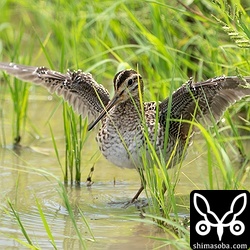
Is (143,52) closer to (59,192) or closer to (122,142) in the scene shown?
(122,142)

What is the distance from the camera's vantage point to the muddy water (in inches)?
207

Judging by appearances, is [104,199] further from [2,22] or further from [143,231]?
[2,22]

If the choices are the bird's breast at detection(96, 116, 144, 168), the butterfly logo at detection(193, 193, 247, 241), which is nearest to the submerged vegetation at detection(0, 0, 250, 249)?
the bird's breast at detection(96, 116, 144, 168)

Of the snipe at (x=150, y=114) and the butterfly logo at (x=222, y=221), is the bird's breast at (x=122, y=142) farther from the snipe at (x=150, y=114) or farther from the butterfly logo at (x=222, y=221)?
the butterfly logo at (x=222, y=221)

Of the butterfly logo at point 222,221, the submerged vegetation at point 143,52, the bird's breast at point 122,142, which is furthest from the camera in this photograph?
the submerged vegetation at point 143,52

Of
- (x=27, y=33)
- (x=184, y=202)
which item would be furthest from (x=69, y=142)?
(x=27, y=33)

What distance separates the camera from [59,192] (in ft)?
15.5

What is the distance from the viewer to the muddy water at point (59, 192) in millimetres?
5266

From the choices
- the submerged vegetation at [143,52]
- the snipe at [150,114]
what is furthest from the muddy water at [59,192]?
the snipe at [150,114]

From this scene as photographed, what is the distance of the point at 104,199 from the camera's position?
6.28 m

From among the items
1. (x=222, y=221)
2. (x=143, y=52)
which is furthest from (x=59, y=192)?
(x=143, y=52)

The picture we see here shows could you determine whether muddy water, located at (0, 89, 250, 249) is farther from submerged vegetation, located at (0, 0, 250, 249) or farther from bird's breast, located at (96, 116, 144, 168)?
bird's breast, located at (96, 116, 144, 168)

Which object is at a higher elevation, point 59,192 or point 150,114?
point 150,114

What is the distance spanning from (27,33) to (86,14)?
203cm
